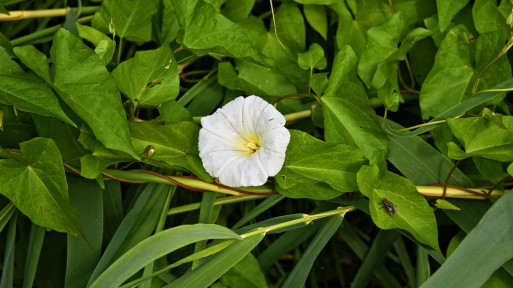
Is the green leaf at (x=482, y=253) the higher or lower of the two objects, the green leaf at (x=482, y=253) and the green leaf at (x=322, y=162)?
the lower

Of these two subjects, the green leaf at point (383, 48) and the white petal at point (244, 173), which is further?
the green leaf at point (383, 48)

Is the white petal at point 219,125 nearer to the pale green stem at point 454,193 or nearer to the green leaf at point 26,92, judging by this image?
the green leaf at point 26,92

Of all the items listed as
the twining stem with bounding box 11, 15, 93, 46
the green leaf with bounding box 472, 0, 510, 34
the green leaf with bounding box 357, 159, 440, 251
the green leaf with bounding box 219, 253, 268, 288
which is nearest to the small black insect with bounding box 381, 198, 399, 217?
the green leaf with bounding box 357, 159, 440, 251

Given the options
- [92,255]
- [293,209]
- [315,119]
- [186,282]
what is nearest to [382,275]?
[293,209]

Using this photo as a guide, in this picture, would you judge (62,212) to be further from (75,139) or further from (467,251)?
(467,251)

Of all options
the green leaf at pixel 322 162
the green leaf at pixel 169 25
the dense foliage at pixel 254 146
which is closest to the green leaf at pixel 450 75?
the dense foliage at pixel 254 146

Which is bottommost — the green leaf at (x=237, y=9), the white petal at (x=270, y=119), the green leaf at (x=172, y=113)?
the green leaf at (x=172, y=113)

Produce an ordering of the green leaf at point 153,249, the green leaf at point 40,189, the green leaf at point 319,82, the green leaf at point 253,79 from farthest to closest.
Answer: the green leaf at point 253,79, the green leaf at point 319,82, the green leaf at point 40,189, the green leaf at point 153,249

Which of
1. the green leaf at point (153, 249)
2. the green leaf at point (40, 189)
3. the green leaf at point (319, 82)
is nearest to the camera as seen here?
the green leaf at point (153, 249)

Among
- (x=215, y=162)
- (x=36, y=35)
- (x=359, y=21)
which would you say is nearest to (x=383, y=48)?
(x=359, y=21)
